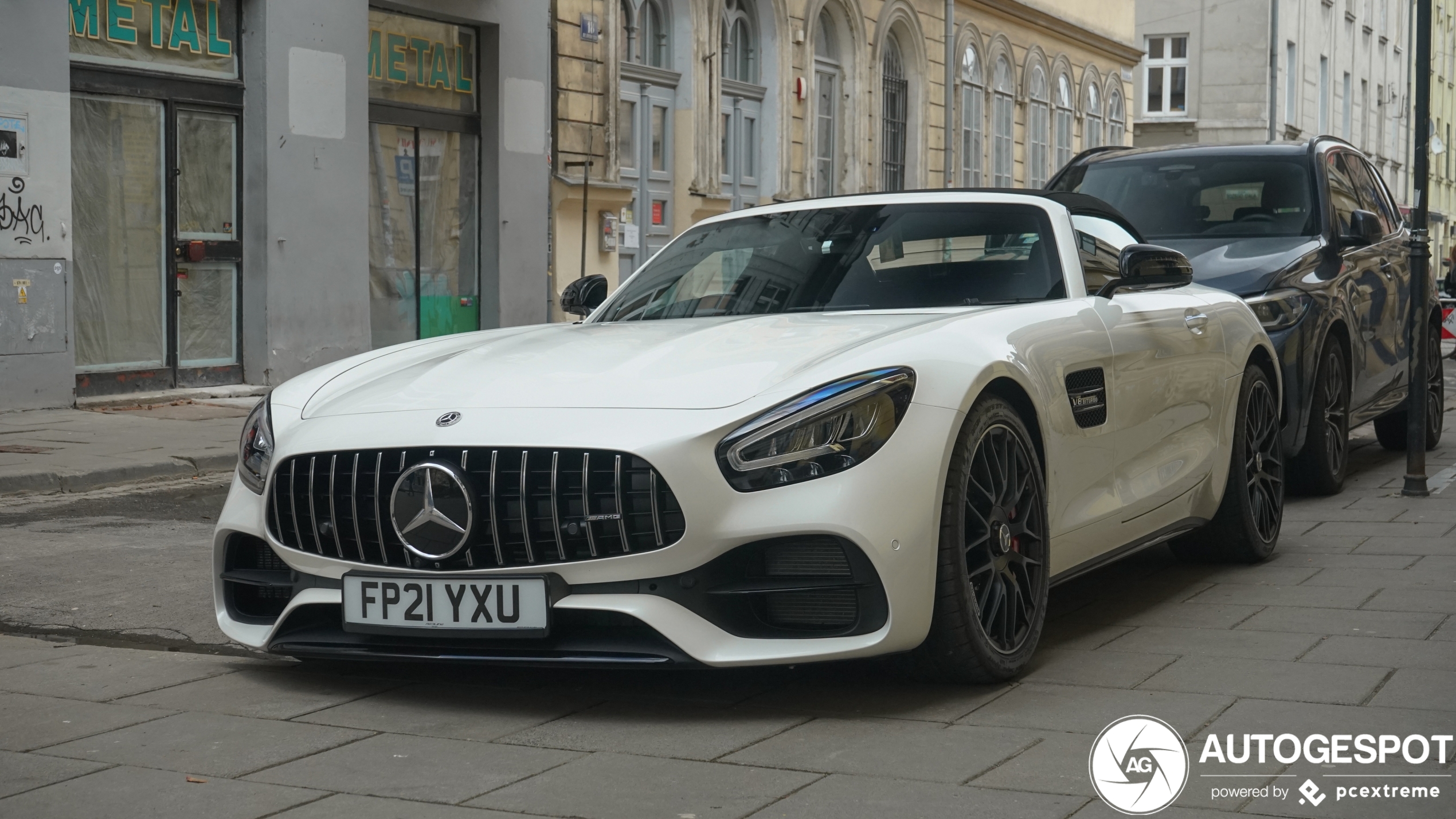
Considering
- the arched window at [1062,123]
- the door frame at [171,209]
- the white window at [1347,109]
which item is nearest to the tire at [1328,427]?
the door frame at [171,209]

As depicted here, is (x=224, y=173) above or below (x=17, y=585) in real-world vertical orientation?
above

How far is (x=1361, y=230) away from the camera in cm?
847

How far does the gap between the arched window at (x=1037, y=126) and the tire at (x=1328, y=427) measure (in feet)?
79.8

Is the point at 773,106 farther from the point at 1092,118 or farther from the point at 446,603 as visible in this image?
the point at 446,603

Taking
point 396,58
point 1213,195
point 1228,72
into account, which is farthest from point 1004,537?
point 1228,72

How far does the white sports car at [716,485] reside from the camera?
12.7ft

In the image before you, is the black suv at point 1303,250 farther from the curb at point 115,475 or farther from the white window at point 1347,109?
the white window at point 1347,109

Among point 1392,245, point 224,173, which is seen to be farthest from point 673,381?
point 224,173

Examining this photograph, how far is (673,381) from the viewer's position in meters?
4.13

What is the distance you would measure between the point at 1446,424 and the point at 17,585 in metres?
10.2

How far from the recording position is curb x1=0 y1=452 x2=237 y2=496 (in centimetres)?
891

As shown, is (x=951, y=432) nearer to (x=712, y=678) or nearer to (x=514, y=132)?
(x=712, y=678)

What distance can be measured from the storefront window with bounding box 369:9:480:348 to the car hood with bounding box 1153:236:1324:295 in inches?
370

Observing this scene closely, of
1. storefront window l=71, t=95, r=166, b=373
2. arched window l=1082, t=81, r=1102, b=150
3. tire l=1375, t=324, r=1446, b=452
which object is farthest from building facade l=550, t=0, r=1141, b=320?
tire l=1375, t=324, r=1446, b=452
